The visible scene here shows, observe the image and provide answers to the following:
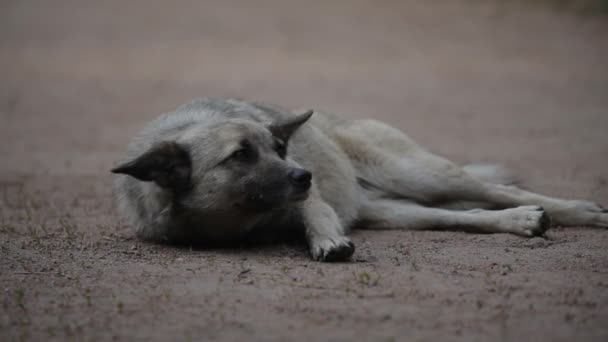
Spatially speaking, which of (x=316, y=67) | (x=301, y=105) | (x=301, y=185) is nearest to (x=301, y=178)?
(x=301, y=185)

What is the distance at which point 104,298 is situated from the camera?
4207 millimetres

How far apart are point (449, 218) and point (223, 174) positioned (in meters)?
2.07

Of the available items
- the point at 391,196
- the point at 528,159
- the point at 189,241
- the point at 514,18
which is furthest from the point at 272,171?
the point at 514,18

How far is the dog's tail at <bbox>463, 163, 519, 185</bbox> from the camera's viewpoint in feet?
23.2

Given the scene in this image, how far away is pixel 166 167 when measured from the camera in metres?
5.11

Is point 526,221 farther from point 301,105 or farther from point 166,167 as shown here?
point 301,105

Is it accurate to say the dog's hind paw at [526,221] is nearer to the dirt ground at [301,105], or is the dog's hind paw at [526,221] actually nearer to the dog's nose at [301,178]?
the dirt ground at [301,105]

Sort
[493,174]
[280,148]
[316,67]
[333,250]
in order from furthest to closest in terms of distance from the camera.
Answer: [316,67], [493,174], [280,148], [333,250]

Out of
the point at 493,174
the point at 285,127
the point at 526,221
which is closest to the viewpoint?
the point at 285,127

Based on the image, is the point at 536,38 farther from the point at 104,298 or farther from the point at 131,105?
the point at 104,298

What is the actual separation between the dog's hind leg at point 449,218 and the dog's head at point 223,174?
1.55m

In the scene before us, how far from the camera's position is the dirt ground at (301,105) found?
385 centimetres

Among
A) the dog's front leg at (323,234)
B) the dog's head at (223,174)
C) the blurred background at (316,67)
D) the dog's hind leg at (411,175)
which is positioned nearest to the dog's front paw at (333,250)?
the dog's front leg at (323,234)

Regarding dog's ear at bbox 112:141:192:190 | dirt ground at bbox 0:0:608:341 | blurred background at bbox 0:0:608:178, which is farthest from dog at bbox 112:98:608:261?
blurred background at bbox 0:0:608:178
